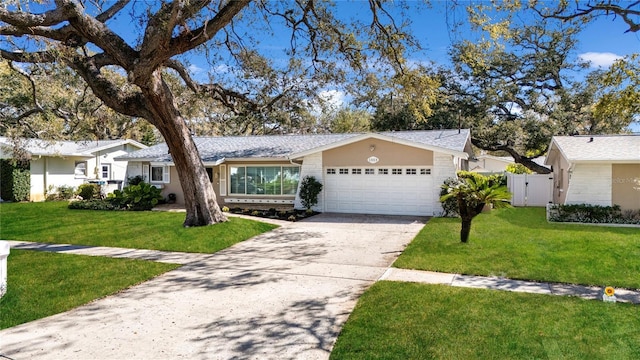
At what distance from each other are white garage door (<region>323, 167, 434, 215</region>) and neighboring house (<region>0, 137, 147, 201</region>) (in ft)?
47.2

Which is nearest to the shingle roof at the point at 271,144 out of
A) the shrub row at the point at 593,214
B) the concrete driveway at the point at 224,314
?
the shrub row at the point at 593,214

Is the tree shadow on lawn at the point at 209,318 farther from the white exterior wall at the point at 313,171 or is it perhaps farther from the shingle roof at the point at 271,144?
the shingle roof at the point at 271,144

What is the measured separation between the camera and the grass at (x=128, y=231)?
35.5 feet

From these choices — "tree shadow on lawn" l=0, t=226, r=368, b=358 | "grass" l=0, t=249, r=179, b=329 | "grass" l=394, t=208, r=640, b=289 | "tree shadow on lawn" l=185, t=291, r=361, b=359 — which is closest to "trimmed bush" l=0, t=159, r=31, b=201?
"grass" l=0, t=249, r=179, b=329

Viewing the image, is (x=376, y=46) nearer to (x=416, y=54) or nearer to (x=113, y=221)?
(x=416, y=54)

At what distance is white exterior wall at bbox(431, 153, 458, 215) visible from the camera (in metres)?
15.6

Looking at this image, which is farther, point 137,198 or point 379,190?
point 137,198

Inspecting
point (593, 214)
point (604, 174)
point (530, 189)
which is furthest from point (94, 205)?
point (604, 174)

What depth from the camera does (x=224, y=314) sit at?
5.74m

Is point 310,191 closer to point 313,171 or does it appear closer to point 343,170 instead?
point 313,171

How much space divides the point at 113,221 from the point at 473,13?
527 inches

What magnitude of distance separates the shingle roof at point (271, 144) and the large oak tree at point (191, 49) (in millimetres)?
2879

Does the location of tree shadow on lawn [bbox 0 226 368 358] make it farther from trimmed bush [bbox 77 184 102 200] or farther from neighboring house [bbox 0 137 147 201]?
neighboring house [bbox 0 137 147 201]

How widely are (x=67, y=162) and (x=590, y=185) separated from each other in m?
27.1
